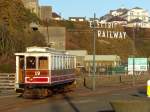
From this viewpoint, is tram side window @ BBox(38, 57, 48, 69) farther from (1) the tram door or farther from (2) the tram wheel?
(2) the tram wheel

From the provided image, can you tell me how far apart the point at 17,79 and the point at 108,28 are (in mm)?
119260

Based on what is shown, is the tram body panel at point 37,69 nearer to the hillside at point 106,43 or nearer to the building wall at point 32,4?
the building wall at point 32,4

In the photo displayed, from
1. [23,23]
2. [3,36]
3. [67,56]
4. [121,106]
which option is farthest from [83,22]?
[121,106]

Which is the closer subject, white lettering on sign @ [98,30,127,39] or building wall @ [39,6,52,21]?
building wall @ [39,6,52,21]

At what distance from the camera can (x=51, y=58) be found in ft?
130

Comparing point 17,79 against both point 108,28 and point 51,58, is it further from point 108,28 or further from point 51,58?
point 108,28

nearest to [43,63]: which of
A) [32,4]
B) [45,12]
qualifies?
[32,4]

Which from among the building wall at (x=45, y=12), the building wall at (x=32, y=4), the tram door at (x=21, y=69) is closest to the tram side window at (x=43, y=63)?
the tram door at (x=21, y=69)

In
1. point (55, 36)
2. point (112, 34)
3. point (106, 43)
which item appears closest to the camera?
point (55, 36)

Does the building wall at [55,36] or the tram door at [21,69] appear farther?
the building wall at [55,36]

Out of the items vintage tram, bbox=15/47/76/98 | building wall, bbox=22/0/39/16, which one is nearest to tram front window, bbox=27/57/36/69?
vintage tram, bbox=15/47/76/98

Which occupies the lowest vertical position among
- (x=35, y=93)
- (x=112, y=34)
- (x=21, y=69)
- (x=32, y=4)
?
(x=35, y=93)

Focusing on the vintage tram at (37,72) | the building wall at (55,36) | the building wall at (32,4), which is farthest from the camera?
the building wall at (32,4)

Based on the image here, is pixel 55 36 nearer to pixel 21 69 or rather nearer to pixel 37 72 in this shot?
pixel 21 69
